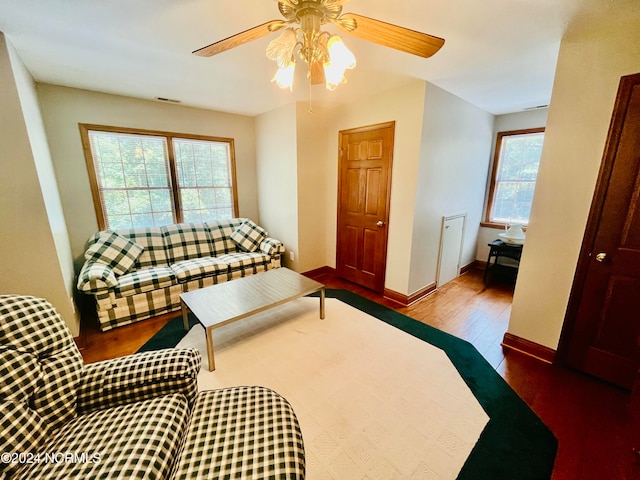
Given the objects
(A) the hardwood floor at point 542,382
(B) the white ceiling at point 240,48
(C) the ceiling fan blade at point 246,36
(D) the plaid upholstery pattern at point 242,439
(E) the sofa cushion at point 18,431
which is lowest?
(A) the hardwood floor at point 542,382

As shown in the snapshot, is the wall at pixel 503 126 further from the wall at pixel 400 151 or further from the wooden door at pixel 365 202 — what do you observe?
the wooden door at pixel 365 202

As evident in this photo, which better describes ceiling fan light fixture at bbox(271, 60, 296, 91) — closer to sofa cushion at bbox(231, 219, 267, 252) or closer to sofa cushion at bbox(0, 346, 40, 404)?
sofa cushion at bbox(0, 346, 40, 404)

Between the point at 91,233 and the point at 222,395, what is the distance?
294 cm

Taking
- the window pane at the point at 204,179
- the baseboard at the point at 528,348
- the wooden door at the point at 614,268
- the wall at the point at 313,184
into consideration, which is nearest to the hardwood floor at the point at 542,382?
the baseboard at the point at 528,348

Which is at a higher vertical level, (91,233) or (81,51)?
(81,51)

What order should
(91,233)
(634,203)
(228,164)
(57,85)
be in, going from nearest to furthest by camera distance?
(634,203)
(57,85)
(91,233)
(228,164)

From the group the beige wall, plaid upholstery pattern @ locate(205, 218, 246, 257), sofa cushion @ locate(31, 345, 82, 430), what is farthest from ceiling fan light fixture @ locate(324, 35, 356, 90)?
plaid upholstery pattern @ locate(205, 218, 246, 257)

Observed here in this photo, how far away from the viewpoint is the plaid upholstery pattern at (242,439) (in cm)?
89

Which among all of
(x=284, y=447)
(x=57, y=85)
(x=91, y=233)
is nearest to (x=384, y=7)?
(x=284, y=447)

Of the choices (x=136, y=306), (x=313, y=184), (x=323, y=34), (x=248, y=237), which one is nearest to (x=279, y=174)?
(x=313, y=184)

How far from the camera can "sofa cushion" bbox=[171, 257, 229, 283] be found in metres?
2.88

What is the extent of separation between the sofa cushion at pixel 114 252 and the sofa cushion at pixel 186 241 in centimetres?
37

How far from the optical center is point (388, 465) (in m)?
1.31

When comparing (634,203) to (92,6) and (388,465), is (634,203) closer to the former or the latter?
(388,465)
